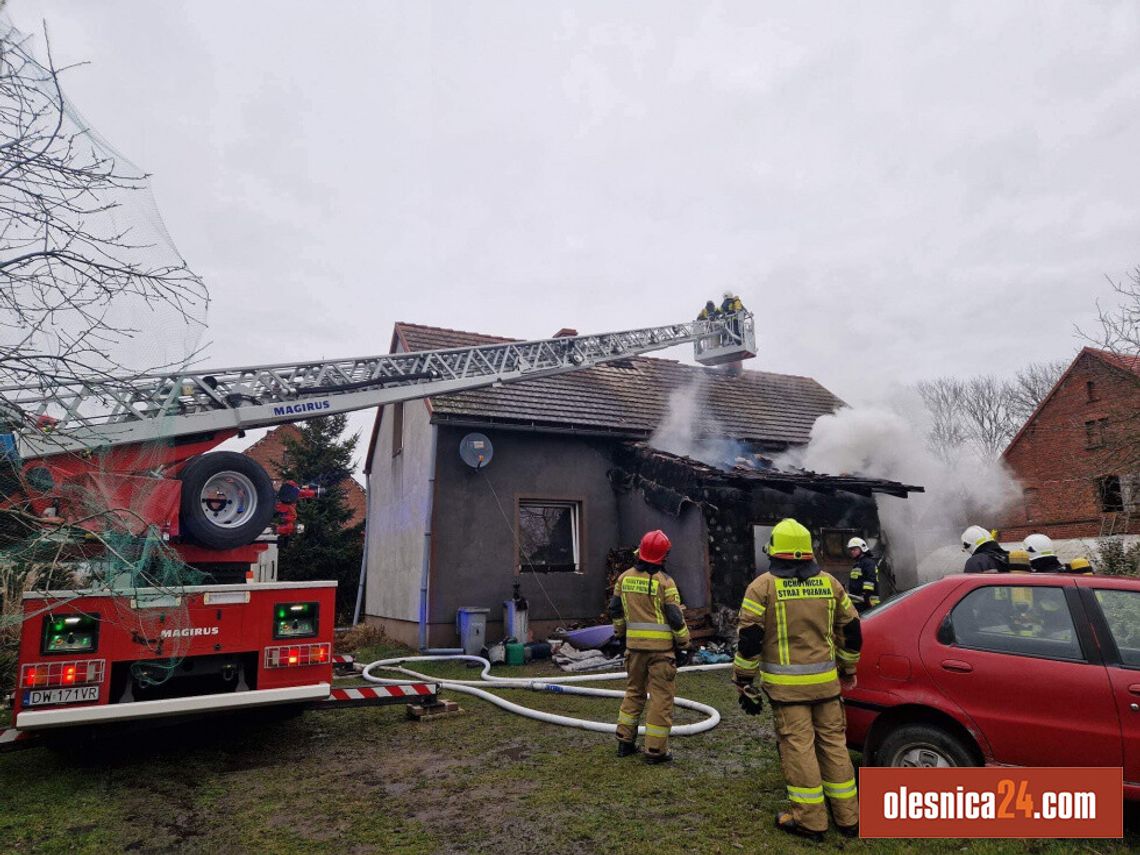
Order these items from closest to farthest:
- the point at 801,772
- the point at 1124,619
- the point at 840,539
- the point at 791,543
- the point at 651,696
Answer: the point at 1124,619
the point at 801,772
the point at 791,543
the point at 651,696
the point at 840,539

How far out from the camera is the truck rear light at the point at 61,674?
15.2 ft

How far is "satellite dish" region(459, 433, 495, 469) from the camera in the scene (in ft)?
39.0

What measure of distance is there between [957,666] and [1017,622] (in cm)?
42

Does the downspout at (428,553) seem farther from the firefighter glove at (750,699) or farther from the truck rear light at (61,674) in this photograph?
the firefighter glove at (750,699)

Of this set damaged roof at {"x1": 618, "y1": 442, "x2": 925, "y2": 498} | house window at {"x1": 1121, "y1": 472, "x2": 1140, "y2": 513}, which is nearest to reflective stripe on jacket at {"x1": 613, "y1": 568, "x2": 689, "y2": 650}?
damaged roof at {"x1": 618, "y1": 442, "x2": 925, "y2": 498}

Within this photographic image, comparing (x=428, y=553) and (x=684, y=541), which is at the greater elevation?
(x=684, y=541)

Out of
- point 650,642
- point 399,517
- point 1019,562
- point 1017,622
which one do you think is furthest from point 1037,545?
point 399,517

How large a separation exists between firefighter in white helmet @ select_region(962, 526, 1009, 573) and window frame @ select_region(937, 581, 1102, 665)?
240 cm

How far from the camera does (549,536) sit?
12.8 m

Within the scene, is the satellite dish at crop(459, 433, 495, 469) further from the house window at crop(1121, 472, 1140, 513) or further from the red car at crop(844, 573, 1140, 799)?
the house window at crop(1121, 472, 1140, 513)

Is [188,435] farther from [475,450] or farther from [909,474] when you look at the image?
[909,474]

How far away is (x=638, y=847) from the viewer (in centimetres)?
365

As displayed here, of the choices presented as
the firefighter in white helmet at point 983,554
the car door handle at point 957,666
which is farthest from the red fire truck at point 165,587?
the firefighter in white helmet at point 983,554

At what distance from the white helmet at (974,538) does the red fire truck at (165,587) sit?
6107 millimetres
